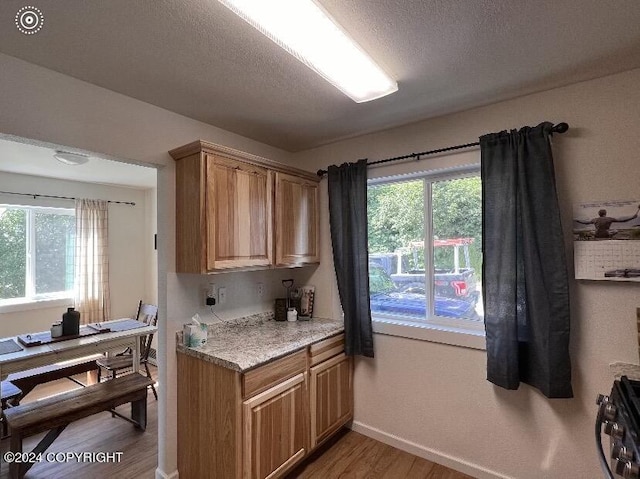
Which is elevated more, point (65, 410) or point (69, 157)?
point (69, 157)

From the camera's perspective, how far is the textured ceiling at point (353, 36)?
3.99ft

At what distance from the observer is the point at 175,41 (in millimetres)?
1374

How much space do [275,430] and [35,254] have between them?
4.02 metres

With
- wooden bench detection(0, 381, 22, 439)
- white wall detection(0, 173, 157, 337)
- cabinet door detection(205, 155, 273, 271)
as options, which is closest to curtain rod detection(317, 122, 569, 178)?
→ cabinet door detection(205, 155, 273, 271)

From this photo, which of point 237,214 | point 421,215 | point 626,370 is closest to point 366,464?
point 626,370

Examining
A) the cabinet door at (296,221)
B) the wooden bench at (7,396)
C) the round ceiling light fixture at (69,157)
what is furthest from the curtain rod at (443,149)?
the wooden bench at (7,396)

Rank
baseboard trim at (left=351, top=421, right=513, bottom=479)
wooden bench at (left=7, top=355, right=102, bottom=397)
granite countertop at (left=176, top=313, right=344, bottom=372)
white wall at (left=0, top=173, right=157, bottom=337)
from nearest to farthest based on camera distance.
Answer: granite countertop at (left=176, top=313, right=344, bottom=372)
baseboard trim at (left=351, top=421, right=513, bottom=479)
wooden bench at (left=7, top=355, right=102, bottom=397)
white wall at (left=0, top=173, right=157, bottom=337)

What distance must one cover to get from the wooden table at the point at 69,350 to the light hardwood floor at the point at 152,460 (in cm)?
63

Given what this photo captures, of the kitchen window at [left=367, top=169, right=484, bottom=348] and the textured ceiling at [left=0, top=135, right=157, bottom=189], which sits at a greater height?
the textured ceiling at [left=0, top=135, right=157, bottom=189]

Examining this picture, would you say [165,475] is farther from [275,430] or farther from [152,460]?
[275,430]

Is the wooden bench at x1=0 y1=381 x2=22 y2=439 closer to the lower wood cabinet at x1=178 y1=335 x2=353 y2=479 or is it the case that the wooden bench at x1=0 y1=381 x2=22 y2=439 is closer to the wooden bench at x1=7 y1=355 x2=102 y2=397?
the wooden bench at x1=7 y1=355 x2=102 y2=397

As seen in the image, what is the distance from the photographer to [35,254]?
3908 mm

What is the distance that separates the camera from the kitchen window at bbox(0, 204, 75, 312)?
3.68 meters

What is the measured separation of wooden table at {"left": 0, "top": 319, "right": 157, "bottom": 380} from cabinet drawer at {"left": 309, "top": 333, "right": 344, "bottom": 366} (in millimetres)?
1884
